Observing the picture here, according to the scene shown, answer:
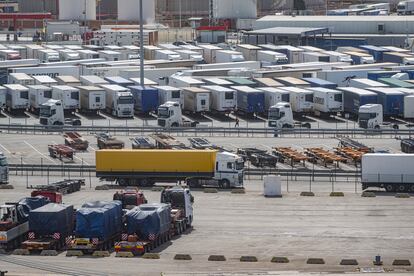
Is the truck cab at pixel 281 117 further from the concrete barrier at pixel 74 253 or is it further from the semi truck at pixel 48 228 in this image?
the concrete barrier at pixel 74 253

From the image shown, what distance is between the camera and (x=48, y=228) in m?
42.3

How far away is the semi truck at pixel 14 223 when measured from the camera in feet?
138

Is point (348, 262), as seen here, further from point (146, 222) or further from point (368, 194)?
point (368, 194)

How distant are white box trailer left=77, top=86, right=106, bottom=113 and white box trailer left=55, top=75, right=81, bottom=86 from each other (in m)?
5.80

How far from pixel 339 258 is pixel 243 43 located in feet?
266

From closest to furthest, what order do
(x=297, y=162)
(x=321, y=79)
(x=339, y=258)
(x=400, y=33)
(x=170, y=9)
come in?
1. (x=339, y=258)
2. (x=297, y=162)
3. (x=321, y=79)
4. (x=400, y=33)
5. (x=170, y=9)

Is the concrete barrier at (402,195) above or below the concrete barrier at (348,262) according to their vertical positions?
below

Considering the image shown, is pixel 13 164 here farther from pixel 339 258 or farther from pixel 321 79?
pixel 321 79

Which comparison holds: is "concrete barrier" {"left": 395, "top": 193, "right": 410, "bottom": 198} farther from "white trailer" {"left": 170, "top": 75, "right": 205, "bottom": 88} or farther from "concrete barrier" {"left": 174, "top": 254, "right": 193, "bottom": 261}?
"white trailer" {"left": 170, "top": 75, "right": 205, "bottom": 88}

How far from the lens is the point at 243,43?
398 ft

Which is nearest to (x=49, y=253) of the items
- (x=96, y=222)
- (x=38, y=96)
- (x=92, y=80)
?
(x=96, y=222)

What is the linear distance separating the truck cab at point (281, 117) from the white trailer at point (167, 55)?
3371 centimetres

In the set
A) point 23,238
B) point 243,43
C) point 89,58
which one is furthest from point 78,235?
point 243,43

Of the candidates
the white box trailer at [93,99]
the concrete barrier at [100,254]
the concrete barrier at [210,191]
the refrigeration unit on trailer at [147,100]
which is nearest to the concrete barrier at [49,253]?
the concrete barrier at [100,254]
